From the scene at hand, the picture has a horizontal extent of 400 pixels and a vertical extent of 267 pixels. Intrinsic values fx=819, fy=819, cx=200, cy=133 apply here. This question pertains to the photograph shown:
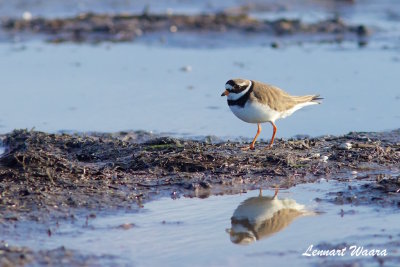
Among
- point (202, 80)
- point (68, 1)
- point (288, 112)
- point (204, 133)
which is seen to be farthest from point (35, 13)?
point (288, 112)

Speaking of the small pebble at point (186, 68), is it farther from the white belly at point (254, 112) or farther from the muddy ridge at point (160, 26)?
the white belly at point (254, 112)

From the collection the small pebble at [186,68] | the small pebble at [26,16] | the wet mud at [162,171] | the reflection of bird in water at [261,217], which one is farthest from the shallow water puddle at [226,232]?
the small pebble at [26,16]

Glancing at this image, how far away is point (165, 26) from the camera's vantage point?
16859 millimetres

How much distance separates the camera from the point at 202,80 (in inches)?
489

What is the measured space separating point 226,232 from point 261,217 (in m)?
0.48

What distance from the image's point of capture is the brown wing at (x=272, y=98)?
843 centimetres

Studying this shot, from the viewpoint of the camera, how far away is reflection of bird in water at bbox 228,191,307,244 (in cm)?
625

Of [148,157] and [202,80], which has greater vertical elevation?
[202,80]

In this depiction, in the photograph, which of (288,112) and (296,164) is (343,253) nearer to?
(296,164)

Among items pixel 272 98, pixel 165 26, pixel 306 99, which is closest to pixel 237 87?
pixel 272 98

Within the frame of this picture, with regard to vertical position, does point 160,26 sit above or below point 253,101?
above

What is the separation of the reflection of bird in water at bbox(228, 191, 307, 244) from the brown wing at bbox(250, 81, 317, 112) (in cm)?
152

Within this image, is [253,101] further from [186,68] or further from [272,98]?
[186,68]

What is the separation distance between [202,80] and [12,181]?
18.0 feet
